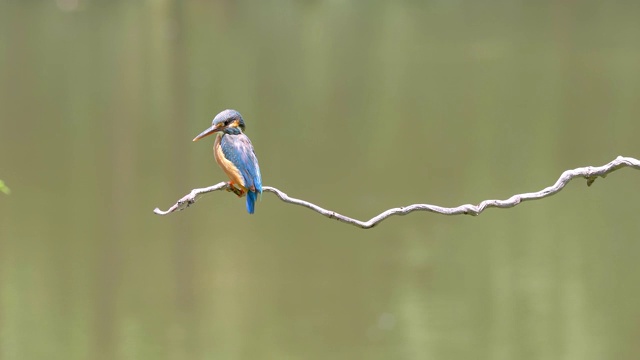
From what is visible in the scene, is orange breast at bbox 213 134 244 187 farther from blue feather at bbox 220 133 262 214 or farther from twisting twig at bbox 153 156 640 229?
twisting twig at bbox 153 156 640 229

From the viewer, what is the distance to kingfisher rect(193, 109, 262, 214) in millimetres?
1182

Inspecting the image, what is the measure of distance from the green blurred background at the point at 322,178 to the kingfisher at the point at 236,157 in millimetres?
2721

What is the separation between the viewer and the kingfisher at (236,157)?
118cm

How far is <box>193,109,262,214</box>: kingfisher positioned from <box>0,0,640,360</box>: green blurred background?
2.72 metres

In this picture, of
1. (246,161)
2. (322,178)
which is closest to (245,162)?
(246,161)

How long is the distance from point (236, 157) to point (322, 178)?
11.8 feet

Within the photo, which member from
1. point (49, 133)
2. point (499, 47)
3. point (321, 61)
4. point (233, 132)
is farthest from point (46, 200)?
point (233, 132)

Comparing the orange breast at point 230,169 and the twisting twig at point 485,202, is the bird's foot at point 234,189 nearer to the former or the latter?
the orange breast at point 230,169

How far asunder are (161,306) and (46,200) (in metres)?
0.98

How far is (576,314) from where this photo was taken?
4.15 metres

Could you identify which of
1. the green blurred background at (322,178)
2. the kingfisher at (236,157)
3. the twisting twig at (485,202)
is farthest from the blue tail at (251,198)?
the green blurred background at (322,178)

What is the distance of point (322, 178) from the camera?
4.77 meters

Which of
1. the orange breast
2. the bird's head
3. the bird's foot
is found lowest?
the bird's foot

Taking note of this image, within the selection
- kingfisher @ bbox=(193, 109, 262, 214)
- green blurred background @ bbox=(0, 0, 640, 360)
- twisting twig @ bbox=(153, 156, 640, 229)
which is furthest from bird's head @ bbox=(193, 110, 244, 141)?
green blurred background @ bbox=(0, 0, 640, 360)
